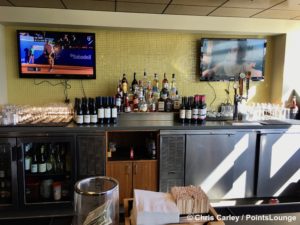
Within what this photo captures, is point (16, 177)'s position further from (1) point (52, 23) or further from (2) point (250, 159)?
(2) point (250, 159)

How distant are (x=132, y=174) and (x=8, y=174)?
1.27m

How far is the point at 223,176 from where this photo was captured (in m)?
2.88

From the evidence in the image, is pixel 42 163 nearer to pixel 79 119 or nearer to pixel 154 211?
pixel 79 119

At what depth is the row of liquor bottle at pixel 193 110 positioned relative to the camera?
9.84 feet

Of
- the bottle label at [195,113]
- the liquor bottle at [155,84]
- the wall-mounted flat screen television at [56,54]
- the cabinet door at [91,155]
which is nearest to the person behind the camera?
the cabinet door at [91,155]

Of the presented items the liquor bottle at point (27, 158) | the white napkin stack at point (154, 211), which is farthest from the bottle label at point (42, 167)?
the white napkin stack at point (154, 211)

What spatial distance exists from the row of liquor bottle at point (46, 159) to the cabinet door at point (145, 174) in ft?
2.38

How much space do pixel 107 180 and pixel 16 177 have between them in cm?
186

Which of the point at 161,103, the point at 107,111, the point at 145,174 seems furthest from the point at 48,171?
the point at 161,103

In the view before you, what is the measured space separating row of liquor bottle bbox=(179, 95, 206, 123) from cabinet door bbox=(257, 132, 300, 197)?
2.40 feet

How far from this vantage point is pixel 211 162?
9.34 ft

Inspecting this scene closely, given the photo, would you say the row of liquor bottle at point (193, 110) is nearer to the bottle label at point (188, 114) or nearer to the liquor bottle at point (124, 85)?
the bottle label at point (188, 114)

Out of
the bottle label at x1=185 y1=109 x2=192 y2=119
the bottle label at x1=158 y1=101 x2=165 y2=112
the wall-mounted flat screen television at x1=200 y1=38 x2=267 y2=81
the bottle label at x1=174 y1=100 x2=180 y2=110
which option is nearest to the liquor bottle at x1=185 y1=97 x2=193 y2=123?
the bottle label at x1=185 y1=109 x2=192 y2=119

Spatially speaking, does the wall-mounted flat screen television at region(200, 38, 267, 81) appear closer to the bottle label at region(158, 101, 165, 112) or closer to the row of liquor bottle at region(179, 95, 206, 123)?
the row of liquor bottle at region(179, 95, 206, 123)
